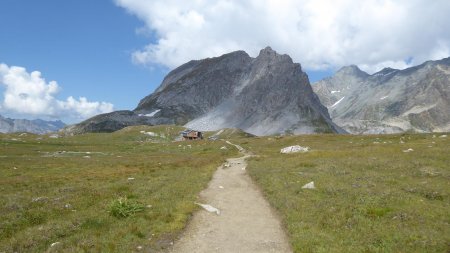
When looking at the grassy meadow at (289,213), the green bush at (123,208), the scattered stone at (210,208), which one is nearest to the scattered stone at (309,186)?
the grassy meadow at (289,213)

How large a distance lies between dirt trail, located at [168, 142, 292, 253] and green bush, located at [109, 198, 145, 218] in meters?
3.57

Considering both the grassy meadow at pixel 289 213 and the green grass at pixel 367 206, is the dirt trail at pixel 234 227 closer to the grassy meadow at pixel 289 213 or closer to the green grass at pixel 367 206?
the grassy meadow at pixel 289 213

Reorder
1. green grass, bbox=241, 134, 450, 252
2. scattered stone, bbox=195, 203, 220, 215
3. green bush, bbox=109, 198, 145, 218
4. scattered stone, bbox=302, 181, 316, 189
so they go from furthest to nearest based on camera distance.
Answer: scattered stone, bbox=302, 181, 316, 189 → scattered stone, bbox=195, 203, 220, 215 → green bush, bbox=109, 198, 145, 218 → green grass, bbox=241, 134, 450, 252

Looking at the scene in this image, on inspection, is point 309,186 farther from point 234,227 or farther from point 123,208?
point 123,208

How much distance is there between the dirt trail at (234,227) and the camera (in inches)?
710

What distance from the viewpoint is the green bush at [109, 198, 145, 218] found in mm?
22656

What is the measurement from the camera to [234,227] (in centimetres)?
2158

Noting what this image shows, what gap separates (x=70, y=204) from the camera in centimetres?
2512

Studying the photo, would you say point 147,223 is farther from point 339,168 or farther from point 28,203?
point 339,168

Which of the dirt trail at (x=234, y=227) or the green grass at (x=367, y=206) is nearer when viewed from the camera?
the green grass at (x=367, y=206)

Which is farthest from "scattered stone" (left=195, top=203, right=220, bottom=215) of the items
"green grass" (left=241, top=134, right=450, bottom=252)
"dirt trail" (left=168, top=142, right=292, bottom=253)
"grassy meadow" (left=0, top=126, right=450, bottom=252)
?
"green grass" (left=241, top=134, right=450, bottom=252)

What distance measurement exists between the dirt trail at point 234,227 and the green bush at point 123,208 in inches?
141

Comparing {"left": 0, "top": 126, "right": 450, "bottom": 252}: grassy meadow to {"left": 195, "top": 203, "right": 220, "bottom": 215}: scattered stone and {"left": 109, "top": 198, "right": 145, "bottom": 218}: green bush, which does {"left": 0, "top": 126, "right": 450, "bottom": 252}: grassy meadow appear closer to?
{"left": 109, "top": 198, "right": 145, "bottom": 218}: green bush

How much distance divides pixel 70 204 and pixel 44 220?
3690 mm
